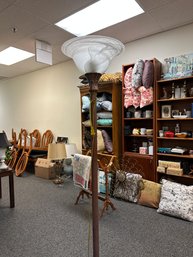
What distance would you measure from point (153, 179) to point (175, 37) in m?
2.30

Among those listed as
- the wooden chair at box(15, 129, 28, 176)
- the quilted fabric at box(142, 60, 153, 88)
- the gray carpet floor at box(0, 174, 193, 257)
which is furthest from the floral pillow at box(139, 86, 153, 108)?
the wooden chair at box(15, 129, 28, 176)

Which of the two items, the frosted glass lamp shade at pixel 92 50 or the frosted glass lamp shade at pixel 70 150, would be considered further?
the frosted glass lamp shade at pixel 70 150

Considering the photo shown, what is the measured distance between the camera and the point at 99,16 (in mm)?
2758

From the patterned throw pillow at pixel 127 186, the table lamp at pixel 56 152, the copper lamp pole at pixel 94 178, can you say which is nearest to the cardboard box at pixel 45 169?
the table lamp at pixel 56 152

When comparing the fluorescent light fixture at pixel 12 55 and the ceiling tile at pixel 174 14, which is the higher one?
the fluorescent light fixture at pixel 12 55

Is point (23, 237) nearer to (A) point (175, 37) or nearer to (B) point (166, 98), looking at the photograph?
(B) point (166, 98)

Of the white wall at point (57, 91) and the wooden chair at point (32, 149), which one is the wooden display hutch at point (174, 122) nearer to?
the white wall at point (57, 91)

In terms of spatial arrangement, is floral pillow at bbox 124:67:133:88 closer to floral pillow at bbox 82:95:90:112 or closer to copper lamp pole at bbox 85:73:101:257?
floral pillow at bbox 82:95:90:112

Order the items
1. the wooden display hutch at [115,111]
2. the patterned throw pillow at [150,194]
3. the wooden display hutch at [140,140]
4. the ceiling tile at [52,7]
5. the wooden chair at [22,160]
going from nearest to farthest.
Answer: the ceiling tile at [52,7], the patterned throw pillow at [150,194], the wooden display hutch at [140,140], the wooden display hutch at [115,111], the wooden chair at [22,160]

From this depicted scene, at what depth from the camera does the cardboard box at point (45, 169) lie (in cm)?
432

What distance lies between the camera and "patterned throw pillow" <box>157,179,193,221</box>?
8.00 feet

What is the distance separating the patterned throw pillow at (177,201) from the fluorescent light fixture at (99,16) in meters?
2.47

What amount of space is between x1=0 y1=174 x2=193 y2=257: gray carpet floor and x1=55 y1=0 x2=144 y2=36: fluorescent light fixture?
2680 millimetres

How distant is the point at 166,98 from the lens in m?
3.01
